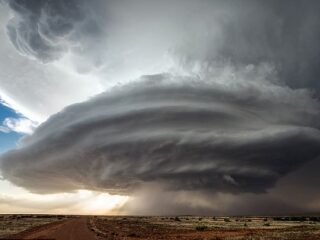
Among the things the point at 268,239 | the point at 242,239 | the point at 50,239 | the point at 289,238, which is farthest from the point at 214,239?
the point at 50,239

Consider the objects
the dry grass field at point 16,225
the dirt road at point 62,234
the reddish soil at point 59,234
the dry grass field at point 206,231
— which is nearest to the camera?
the dirt road at point 62,234

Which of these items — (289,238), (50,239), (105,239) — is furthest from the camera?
(289,238)

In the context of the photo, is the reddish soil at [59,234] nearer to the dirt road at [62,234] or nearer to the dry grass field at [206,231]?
the dirt road at [62,234]

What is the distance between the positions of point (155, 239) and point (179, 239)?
3.07 meters

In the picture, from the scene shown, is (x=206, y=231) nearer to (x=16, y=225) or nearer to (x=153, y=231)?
(x=153, y=231)

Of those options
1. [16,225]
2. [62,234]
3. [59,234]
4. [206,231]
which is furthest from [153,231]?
[16,225]

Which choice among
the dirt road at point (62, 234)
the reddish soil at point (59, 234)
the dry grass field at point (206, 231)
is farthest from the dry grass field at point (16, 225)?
the dry grass field at point (206, 231)

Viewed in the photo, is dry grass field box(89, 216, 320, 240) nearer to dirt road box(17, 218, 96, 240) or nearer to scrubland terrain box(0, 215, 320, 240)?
scrubland terrain box(0, 215, 320, 240)

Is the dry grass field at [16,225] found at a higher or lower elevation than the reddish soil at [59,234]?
higher

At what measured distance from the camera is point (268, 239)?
43.2 m

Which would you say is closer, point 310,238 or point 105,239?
point 105,239

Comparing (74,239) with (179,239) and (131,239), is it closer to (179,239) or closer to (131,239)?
(131,239)

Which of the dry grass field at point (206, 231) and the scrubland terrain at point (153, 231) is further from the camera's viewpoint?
the dry grass field at point (206, 231)

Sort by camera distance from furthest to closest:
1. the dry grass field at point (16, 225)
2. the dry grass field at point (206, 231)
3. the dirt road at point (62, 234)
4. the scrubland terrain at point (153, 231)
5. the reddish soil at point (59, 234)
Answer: the dry grass field at point (16, 225) < the dry grass field at point (206, 231) < the scrubland terrain at point (153, 231) < the reddish soil at point (59, 234) < the dirt road at point (62, 234)
